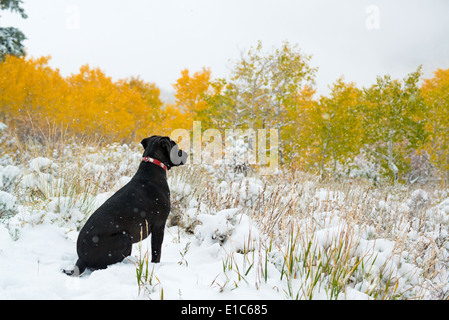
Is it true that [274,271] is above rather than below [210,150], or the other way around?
below

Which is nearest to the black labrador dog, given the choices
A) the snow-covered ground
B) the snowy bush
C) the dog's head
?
the dog's head

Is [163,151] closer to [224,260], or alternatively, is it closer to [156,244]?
[156,244]

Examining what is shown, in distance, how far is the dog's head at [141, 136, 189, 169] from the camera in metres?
3.00

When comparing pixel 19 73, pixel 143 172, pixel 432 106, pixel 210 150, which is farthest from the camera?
pixel 19 73

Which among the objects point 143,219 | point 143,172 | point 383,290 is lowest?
point 383,290

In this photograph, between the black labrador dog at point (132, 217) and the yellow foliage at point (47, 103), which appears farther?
the yellow foliage at point (47, 103)

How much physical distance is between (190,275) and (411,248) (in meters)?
2.39

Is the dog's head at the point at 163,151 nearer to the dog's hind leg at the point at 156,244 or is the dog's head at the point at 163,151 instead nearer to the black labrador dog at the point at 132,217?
the black labrador dog at the point at 132,217

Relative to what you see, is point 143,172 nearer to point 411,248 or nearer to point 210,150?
point 411,248

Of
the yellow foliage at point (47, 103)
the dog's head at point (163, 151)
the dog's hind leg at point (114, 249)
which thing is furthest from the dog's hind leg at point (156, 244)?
the yellow foliage at point (47, 103)

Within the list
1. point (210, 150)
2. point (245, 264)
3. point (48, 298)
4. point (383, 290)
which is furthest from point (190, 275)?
point (210, 150)

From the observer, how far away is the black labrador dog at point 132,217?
226 centimetres

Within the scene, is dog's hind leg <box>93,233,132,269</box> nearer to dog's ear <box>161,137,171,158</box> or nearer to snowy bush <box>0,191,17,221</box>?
dog's ear <box>161,137,171,158</box>

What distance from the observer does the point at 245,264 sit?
2.27 meters
